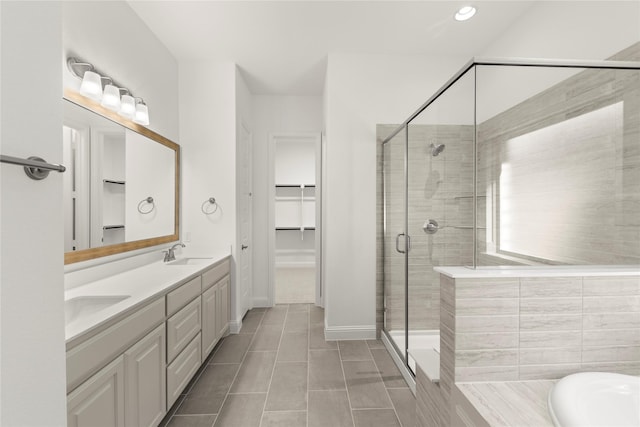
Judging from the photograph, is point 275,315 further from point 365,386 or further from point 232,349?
point 365,386

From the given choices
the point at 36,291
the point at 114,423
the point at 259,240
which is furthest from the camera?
the point at 259,240

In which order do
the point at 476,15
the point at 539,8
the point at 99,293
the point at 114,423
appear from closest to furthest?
the point at 114,423, the point at 99,293, the point at 539,8, the point at 476,15

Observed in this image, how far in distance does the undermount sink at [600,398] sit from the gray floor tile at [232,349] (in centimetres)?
225

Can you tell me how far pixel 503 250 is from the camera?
165 centimetres

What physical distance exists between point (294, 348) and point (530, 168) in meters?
2.39

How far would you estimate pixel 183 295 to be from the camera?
196cm

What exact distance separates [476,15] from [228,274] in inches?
A: 125

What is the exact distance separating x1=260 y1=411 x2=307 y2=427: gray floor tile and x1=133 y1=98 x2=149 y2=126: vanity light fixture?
2316mm

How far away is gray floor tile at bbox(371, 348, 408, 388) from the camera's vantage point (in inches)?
87.7

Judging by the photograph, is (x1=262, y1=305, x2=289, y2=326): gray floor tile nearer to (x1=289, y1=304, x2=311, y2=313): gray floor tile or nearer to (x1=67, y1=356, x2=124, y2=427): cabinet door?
(x1=289, y1=304, x2=311, y2=313): gray floor tile

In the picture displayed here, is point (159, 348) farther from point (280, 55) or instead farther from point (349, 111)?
point (280, 55)

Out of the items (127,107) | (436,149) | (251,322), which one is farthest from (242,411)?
(127,107)

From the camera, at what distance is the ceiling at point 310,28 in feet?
7.59

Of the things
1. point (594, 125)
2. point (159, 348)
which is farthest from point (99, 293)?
point (594, 125)
